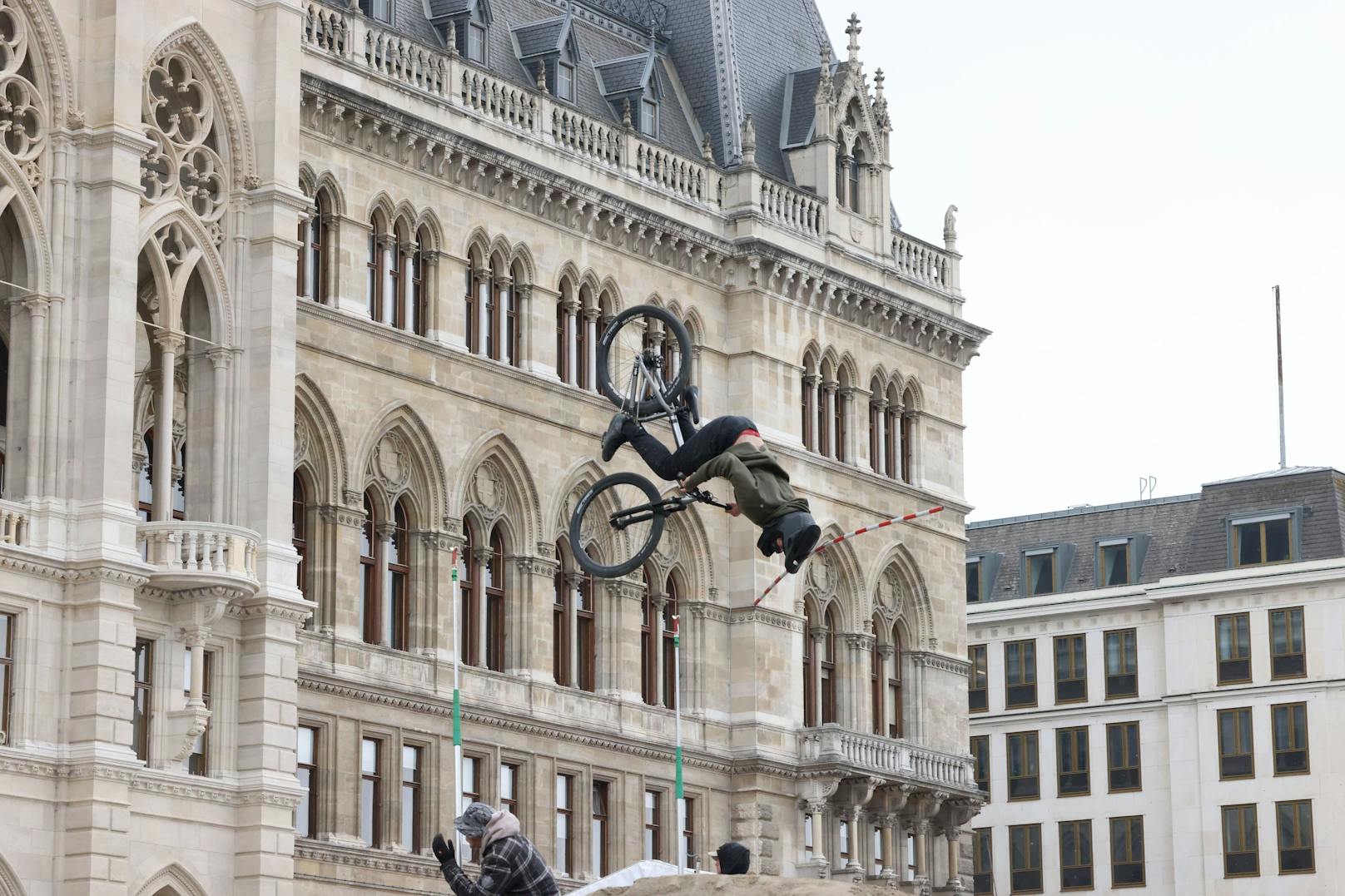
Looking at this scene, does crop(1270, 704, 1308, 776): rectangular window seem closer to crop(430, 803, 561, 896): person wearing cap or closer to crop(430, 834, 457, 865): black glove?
crop(430, 834, 457, 865): black glove

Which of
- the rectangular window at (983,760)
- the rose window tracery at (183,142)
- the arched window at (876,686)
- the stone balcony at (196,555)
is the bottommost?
the stone balcony at (196,555)

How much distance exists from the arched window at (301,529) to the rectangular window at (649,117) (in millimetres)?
12987

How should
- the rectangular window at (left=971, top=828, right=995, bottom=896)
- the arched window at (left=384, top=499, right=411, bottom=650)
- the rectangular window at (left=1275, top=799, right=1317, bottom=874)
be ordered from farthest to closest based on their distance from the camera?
the rectangular window at (left=971, top=828, right=995, bottom=896)
the rectangular window at (left=1275, top=799, right=1317, bottom=874)
the arched window at (left=384, top=499, right=411, bottom=650)

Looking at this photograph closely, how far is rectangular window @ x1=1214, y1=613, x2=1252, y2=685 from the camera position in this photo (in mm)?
79688

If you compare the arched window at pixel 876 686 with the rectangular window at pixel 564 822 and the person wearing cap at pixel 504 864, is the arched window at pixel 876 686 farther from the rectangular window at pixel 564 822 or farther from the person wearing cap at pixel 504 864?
the person wearing cap at pixel 504 864

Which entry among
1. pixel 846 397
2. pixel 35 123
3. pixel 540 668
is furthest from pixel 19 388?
pixel 846 397

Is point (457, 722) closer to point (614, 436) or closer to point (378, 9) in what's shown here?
point (378, 9)

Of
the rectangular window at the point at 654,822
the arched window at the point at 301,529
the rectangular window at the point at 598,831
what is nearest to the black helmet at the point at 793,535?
the arched window at the point at 301,529

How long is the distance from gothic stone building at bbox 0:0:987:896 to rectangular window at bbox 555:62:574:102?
68 mm

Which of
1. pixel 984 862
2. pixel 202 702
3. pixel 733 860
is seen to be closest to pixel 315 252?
pixel 202 702

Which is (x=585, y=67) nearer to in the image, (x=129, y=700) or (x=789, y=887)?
(x=129, y=700)

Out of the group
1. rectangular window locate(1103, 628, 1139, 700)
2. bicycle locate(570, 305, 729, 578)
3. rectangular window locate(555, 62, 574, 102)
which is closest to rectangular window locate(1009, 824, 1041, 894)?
rectangular window locate(1103, 628, 1139, 700)

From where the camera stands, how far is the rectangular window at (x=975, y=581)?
8694 cm

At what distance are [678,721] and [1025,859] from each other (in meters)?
31.1
